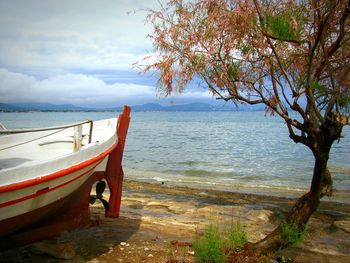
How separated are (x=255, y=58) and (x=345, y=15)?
1758mm

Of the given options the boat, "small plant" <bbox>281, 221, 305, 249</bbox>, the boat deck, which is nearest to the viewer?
the boat

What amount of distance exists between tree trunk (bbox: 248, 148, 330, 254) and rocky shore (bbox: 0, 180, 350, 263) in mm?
440

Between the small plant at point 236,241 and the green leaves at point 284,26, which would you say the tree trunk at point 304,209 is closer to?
the small plant at point 236,241

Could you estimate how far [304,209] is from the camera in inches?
242

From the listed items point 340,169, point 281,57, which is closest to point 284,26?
point 281,57

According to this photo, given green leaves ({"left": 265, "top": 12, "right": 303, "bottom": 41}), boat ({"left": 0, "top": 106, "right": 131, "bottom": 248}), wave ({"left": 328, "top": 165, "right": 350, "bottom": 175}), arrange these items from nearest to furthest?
boat ({"left": 0, "top": 106, "right": 131, "bottom": 248}) < green leaves ({"left": 265, "top": 12, "right": 303, "bottom": 41}) < wave ({"left": 328, "top": 165, "right": 350, "bottom": 175})

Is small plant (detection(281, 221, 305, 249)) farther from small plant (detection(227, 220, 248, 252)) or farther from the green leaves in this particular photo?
the green leaves

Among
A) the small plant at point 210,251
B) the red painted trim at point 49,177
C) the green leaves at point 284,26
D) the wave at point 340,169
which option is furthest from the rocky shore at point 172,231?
the wave at point 340,169

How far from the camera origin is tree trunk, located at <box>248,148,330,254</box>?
5887 mm

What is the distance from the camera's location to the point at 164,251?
619cm

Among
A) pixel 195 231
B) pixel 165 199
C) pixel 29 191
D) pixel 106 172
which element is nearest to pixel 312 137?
pixel 195 231

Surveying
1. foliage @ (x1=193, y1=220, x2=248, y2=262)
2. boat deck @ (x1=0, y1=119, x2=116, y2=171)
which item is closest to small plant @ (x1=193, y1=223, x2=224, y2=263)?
foliage @ (x1=193, y1=220, x2=248, y2=262)

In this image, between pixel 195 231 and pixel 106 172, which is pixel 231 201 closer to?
pixel 195 231

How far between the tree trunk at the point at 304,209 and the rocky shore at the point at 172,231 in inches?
17.3
